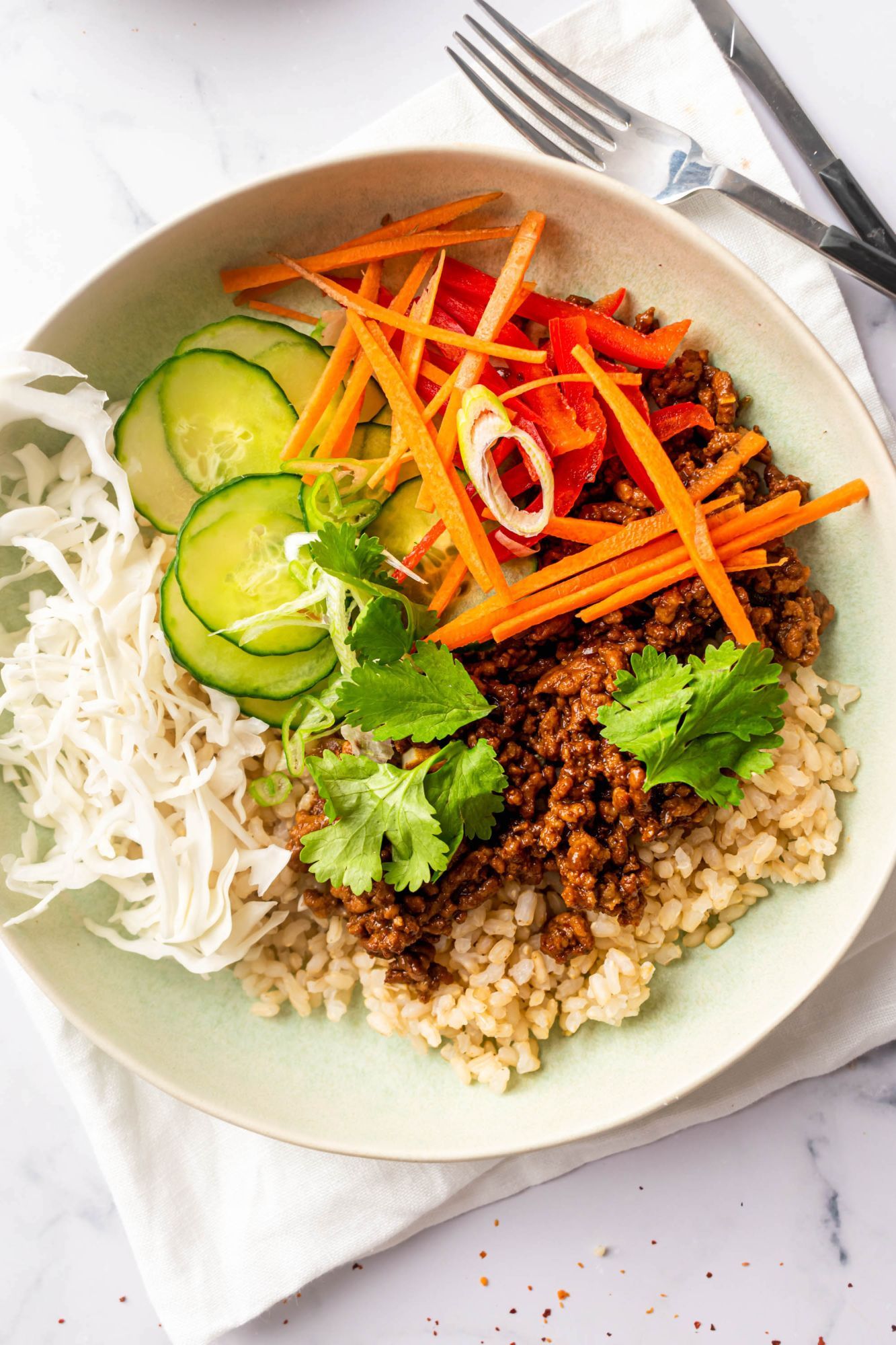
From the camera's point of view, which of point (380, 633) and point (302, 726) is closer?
point (380, 633)

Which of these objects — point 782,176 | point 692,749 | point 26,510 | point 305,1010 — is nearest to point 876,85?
point 782,176

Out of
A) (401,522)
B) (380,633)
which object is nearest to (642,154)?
(401,522)

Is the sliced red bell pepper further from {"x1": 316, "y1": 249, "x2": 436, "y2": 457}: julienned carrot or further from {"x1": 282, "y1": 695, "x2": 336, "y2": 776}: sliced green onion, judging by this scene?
{"x1": 282, "y1": 695, "x2": 336, "y2": 776}: sliced green onion

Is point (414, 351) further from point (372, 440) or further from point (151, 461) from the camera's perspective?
point (151, 461)

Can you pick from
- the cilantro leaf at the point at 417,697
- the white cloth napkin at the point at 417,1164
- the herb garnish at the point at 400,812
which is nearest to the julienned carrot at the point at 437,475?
the cilantro leaf at the point at 417,697

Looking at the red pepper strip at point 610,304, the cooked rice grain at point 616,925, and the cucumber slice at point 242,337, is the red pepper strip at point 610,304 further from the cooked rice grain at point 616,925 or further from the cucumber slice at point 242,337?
the cooked rice grain at point 616,925

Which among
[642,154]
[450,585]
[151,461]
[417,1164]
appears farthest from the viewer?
[417,1164]
